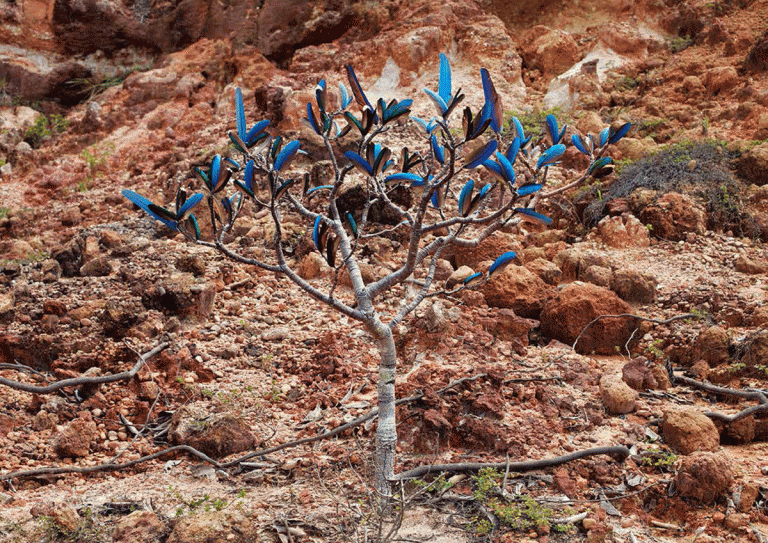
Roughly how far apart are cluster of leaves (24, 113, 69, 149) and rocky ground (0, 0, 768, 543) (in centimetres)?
21

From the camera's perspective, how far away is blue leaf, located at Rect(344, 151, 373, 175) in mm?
2463

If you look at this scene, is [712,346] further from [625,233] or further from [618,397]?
[625,233]

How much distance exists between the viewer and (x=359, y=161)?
2479 millimetres

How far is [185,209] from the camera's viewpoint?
2.42 metres

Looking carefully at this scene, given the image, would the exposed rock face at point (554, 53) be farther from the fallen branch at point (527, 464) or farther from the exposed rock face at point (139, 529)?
the exposed rock face at point (139, 529)

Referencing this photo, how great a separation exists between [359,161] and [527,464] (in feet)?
5.50

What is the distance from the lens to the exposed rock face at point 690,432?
3297 millimetres

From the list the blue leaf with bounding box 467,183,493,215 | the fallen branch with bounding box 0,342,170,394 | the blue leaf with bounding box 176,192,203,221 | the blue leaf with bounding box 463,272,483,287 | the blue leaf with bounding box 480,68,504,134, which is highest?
the blue leaf with bounding box 480,68,504,134

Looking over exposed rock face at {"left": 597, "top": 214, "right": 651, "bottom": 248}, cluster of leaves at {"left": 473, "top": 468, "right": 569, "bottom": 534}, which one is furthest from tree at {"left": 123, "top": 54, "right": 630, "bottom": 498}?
exposed rock face at {"left": 597, "top": 214, "right": 651, "bottom": 248}

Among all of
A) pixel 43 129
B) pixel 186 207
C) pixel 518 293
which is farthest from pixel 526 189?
pixel 43 129

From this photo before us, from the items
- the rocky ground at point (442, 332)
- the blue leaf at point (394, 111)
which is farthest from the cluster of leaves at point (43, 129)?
the blue leaf at point (394, 111)

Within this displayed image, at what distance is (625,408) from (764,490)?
834mm

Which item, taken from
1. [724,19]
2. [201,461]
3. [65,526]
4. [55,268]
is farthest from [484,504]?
[724,19]

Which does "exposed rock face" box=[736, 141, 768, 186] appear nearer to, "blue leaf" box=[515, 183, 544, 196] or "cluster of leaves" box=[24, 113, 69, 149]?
"blue leaf" box=[515, 183, 544, 196]
